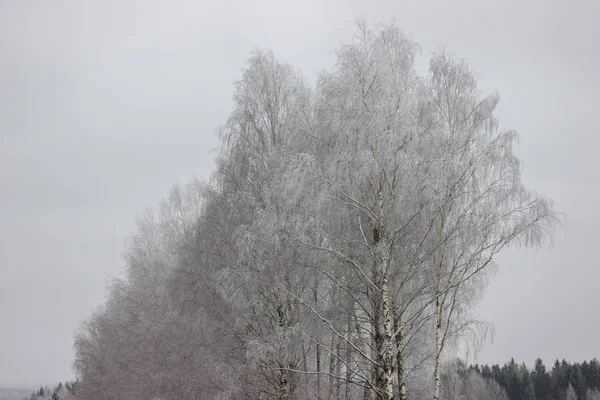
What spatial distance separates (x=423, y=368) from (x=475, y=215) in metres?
6.04

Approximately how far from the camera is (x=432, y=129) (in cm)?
1582

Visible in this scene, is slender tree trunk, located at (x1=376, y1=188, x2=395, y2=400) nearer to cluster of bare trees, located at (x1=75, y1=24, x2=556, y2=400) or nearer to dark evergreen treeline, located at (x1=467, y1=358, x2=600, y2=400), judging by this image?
cluster of bare trees, located at (x1=75, y1=24, x2=556, y2=400)

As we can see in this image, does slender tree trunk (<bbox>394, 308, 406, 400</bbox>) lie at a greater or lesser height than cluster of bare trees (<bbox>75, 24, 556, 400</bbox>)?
lesser

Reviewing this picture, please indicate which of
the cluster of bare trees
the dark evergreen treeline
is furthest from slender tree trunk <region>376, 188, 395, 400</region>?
the dark evergreen treeline

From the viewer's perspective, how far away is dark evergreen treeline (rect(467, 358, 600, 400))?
83.8m

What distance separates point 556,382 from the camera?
86.9 meters

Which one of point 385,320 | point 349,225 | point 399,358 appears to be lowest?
point 399,358

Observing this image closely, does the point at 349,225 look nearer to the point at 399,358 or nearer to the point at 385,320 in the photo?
the point at 385,320

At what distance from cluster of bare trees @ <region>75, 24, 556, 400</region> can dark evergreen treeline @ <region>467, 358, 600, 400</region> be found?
67.7 metres

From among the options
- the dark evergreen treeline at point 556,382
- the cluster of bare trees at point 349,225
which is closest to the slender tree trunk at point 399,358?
the cluster of bare trees at point 349,225

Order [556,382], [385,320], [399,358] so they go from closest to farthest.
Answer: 1. [385,320]
2. [399,358]
3. [556,382]

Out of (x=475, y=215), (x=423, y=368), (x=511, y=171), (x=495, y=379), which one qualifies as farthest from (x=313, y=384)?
(x=495, y=379)

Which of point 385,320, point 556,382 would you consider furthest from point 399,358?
point 556,382

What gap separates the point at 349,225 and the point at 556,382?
82007 millimetres
